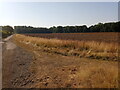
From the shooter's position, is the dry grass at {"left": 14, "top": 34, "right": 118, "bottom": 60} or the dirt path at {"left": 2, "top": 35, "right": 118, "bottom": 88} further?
the dry grass at {"left": 14, "top": 34, "right": 118, "bottom": 60}

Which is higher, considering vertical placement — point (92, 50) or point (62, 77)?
point (92, 50)

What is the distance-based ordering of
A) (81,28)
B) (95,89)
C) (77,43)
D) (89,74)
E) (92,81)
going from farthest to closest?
(81,28) → (77,43) → (89,74) → (92,81) → (95,89)

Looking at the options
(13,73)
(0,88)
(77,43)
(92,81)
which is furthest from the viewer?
Answer: (77,43)

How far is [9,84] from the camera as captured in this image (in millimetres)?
8523

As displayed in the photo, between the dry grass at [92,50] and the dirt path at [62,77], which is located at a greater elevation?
the dry grass at [92,50]

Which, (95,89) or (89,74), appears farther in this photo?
(89,74)

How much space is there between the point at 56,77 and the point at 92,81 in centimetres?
217

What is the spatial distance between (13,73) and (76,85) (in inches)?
172

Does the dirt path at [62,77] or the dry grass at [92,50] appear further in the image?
the dry grass at [92,50]

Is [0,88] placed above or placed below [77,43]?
below

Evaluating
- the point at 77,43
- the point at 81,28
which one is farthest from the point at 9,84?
the point at 81,28

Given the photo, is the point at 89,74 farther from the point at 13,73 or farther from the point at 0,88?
the point at 13,73

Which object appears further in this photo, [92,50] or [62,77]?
[92,50]

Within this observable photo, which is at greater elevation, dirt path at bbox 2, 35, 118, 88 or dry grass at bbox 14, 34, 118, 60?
dry grass at bbox 14, 34, 118, 60
